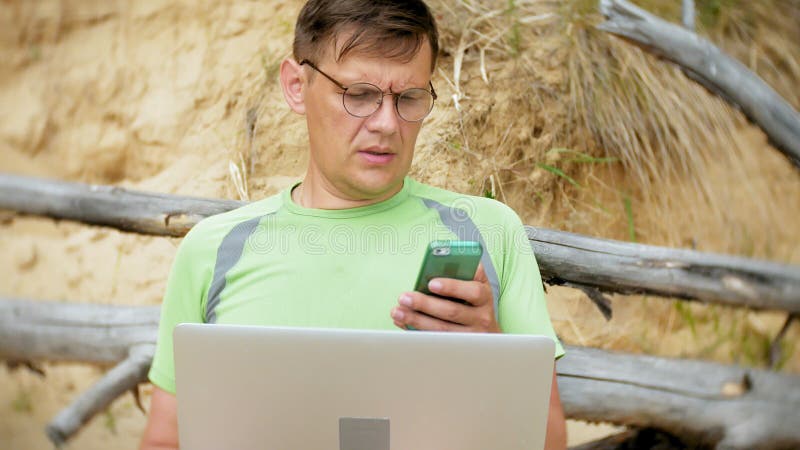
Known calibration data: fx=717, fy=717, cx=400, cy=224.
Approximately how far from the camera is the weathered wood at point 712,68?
210 centimetres

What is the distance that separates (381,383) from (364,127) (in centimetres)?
64

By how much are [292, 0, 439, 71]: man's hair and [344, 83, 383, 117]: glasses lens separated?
2.8 inches

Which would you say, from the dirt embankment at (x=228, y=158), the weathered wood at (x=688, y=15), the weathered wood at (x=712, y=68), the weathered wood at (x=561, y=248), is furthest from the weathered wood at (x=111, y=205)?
the weathered wood at (x=688, y=15)

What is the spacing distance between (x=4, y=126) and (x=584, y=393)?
201cm

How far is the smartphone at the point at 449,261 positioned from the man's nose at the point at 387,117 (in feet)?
1.36

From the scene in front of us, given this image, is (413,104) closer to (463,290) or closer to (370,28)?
(370,28)

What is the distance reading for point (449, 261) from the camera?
105cm

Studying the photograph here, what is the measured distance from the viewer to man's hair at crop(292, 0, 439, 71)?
140 cm

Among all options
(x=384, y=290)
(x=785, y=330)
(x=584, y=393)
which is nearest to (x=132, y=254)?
(x=384, y=290)

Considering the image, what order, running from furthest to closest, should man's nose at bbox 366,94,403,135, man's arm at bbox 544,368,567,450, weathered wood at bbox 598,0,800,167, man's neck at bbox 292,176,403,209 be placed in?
weathered wood at bbox 598,0,800,167 < man's neck at bbox 292,176,403,209 < man's nose at bbox 366,94,403,135 < man's arm at bbox 544,368,567,450

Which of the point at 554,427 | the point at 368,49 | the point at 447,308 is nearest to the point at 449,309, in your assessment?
the point at 447,308

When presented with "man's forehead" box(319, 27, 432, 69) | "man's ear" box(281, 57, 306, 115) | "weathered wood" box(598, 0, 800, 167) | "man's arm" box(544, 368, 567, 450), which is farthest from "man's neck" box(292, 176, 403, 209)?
"weathered wood" box(598, 0, 800, 167)

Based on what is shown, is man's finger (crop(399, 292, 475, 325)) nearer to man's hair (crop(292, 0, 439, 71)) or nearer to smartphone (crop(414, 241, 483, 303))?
smartphone (crop(414, 241, 483, 303))

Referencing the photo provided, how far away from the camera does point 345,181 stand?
1.48 m
